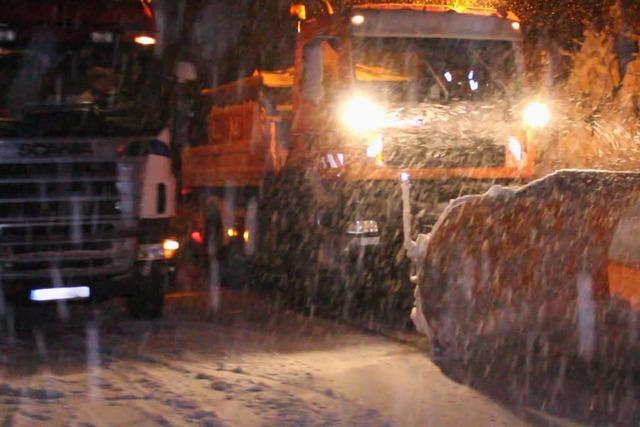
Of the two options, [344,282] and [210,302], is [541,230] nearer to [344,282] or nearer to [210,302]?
[344,282]

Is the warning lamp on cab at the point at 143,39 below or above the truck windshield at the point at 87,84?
above

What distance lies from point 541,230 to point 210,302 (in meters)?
4.99

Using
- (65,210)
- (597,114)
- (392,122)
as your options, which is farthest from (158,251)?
(597,114)

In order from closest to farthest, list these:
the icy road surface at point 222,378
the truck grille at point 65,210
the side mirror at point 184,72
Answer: the icy road surface at point 222,378 → the truck grille at point 65,210 → the side mirror at point 184,72

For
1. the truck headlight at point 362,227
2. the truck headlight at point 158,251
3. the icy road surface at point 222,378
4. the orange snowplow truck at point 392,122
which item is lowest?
the icy road surface at point 222,378

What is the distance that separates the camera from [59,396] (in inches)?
293

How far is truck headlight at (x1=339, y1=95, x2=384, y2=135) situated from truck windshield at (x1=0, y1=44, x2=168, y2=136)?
6.89 ft

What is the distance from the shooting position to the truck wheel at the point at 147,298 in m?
10.5

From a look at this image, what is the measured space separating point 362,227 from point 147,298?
8.41 feet

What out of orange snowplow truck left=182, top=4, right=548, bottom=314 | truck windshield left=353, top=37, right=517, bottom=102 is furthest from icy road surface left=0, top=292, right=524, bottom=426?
truck windshield left=353, top=37, right=517, bottom=102

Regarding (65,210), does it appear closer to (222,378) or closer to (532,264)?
(222,378)

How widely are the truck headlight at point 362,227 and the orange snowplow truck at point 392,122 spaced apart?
0.04 feet

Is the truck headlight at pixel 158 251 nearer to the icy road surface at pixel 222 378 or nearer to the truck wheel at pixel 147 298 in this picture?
the truck wheel at pixel 147 298

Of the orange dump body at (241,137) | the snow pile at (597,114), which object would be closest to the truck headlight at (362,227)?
the orange dump body at (241,137)
